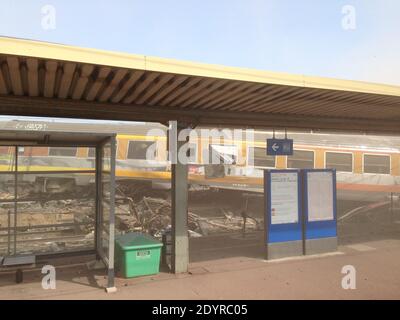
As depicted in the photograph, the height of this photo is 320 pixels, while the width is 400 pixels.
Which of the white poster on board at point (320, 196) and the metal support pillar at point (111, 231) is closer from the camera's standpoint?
the metal support pillar at point (111, 231)

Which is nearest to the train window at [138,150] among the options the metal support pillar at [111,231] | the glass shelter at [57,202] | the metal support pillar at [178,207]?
the glass shelter at [57,202]

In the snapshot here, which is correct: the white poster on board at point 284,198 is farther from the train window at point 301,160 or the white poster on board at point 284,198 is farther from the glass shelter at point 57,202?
the train window at point 301,160

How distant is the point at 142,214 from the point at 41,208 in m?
4.14

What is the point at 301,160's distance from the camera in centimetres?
1644

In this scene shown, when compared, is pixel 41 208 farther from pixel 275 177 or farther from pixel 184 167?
pixel 275 177

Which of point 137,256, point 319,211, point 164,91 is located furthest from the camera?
point 319,211

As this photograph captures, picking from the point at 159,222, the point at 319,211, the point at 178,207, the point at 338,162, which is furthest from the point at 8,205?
the point at 338,162

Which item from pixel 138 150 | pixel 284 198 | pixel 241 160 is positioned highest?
pixel 138 150

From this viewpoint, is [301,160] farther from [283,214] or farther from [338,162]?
[283,214]

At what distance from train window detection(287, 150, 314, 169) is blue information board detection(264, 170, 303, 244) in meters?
8.16

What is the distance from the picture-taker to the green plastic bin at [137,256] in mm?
6762

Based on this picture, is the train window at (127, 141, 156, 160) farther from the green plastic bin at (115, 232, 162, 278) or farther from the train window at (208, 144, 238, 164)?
the green plastic bin at (115, 232, 162, 278)

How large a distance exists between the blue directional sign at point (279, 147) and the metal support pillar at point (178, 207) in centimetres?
242

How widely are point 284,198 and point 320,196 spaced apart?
1003mm
